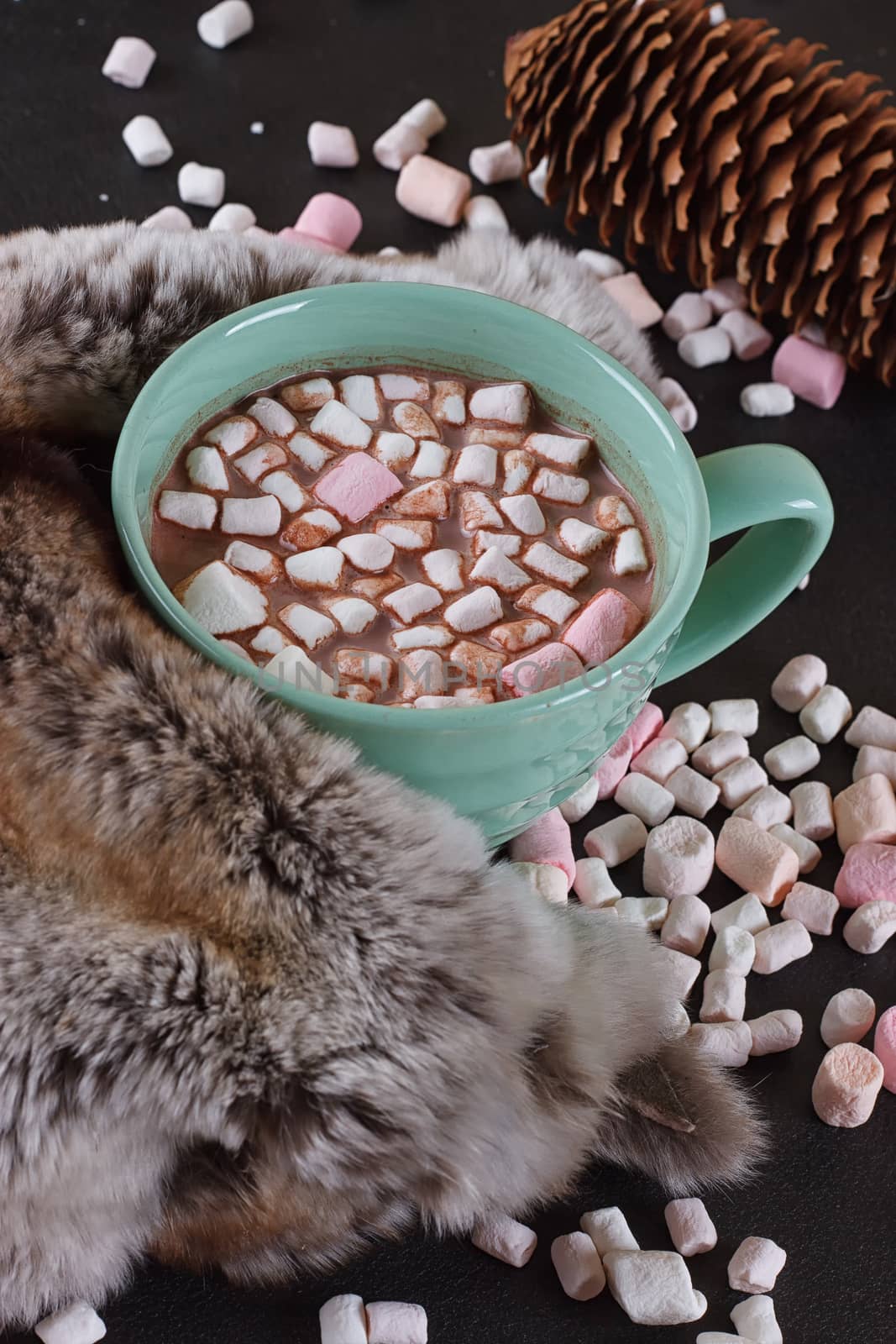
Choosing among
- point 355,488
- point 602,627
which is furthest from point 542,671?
point 355,488

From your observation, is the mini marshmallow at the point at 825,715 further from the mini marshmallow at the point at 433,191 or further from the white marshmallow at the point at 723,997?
the mini marshmallow at the point at 433,191

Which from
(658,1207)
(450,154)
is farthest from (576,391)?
(450,154)

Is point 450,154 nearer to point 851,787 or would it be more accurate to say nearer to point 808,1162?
point 851,787

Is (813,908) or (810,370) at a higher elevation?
(810,370)

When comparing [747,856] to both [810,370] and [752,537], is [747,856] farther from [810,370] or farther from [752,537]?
[810,370]

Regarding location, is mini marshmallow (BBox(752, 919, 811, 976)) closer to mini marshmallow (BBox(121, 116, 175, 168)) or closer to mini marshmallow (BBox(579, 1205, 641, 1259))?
mini marshmallow (BBox(579, 1205, 641, 1259))

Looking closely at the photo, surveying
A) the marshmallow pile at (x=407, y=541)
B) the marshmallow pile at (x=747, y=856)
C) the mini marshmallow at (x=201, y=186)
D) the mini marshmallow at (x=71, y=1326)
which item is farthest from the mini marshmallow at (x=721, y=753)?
the mini marshmallow at (x=201, y=186)
